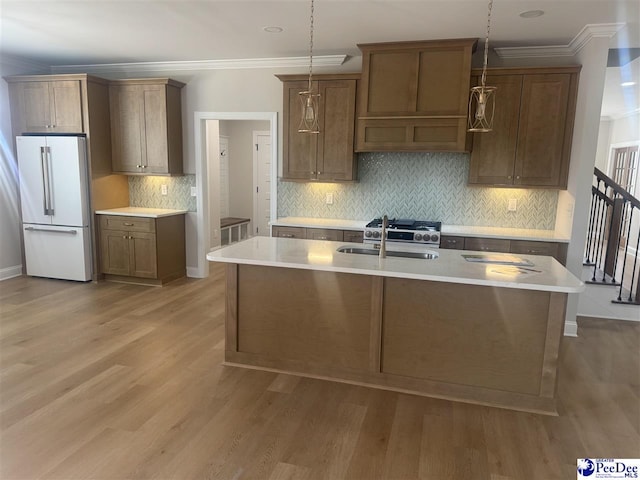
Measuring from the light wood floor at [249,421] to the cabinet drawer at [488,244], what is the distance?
3.47 feet

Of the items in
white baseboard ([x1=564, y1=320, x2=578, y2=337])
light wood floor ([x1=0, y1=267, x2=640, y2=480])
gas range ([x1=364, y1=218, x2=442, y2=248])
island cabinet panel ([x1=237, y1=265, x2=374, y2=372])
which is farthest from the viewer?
gas range ([x1=364, y1=218, x2=442, y2=248])

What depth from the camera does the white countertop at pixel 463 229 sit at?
4246 mm

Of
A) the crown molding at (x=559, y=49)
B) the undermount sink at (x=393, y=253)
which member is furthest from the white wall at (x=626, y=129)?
the undermount sink at (x=393, y=253)

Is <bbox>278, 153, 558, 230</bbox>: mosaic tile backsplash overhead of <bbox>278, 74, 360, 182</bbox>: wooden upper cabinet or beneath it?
beneath

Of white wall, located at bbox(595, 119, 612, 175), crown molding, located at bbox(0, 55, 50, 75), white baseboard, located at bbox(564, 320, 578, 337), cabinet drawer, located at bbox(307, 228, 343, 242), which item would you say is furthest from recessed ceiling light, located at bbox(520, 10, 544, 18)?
white wall, located at bbox(595, 119, 612, 175)

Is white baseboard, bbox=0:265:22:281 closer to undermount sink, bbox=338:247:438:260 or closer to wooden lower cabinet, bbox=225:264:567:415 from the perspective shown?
wooden lower cabinet, bbox=225:264:567:415

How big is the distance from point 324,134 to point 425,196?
4.41 feet

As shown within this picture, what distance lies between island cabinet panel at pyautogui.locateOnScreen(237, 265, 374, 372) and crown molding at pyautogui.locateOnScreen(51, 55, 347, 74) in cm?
298

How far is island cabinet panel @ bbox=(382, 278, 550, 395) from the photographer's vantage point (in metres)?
2.69

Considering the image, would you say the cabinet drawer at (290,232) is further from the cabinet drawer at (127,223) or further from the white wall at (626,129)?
the white wall at (626,129)

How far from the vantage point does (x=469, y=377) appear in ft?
9.23

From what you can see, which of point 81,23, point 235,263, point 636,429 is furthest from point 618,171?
point 81,23

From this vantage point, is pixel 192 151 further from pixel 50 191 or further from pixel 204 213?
pixel 50 191

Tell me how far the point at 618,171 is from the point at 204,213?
849cm
